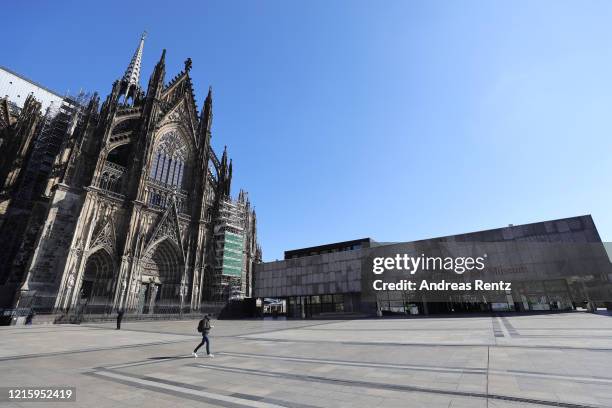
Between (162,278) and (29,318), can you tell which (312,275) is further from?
Result: (29,318)

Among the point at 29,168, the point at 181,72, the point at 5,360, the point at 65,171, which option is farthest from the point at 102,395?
the point at 181,72

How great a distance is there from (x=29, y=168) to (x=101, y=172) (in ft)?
37.4

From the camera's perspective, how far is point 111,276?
1177 inches

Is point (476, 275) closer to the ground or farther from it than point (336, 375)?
farther from it

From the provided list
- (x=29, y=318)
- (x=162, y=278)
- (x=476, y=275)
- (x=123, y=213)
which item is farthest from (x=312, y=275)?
(x=29, y=318)

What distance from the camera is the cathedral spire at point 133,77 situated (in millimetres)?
48719

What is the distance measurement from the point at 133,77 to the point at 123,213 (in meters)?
30.5

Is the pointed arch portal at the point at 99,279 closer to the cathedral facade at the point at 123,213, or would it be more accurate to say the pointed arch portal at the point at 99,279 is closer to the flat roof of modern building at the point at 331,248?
the cathedral facade at the point at 123,213

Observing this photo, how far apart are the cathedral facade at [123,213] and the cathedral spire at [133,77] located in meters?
9.57

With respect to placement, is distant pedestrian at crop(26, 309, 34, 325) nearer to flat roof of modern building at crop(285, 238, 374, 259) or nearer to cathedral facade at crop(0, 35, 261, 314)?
cathedral facade at crop(0, 35, 261, 314)

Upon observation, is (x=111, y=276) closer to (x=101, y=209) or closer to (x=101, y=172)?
(x=101, y=209)

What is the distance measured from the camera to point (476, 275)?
35.7m

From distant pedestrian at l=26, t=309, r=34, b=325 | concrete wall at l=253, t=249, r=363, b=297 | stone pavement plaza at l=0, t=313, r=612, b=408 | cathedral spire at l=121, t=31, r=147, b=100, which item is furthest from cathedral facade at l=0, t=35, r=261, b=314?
stone pavement plaza at l=0, t=313, r=612, b=408

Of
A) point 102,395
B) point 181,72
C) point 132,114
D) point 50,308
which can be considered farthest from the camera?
point 181,72
